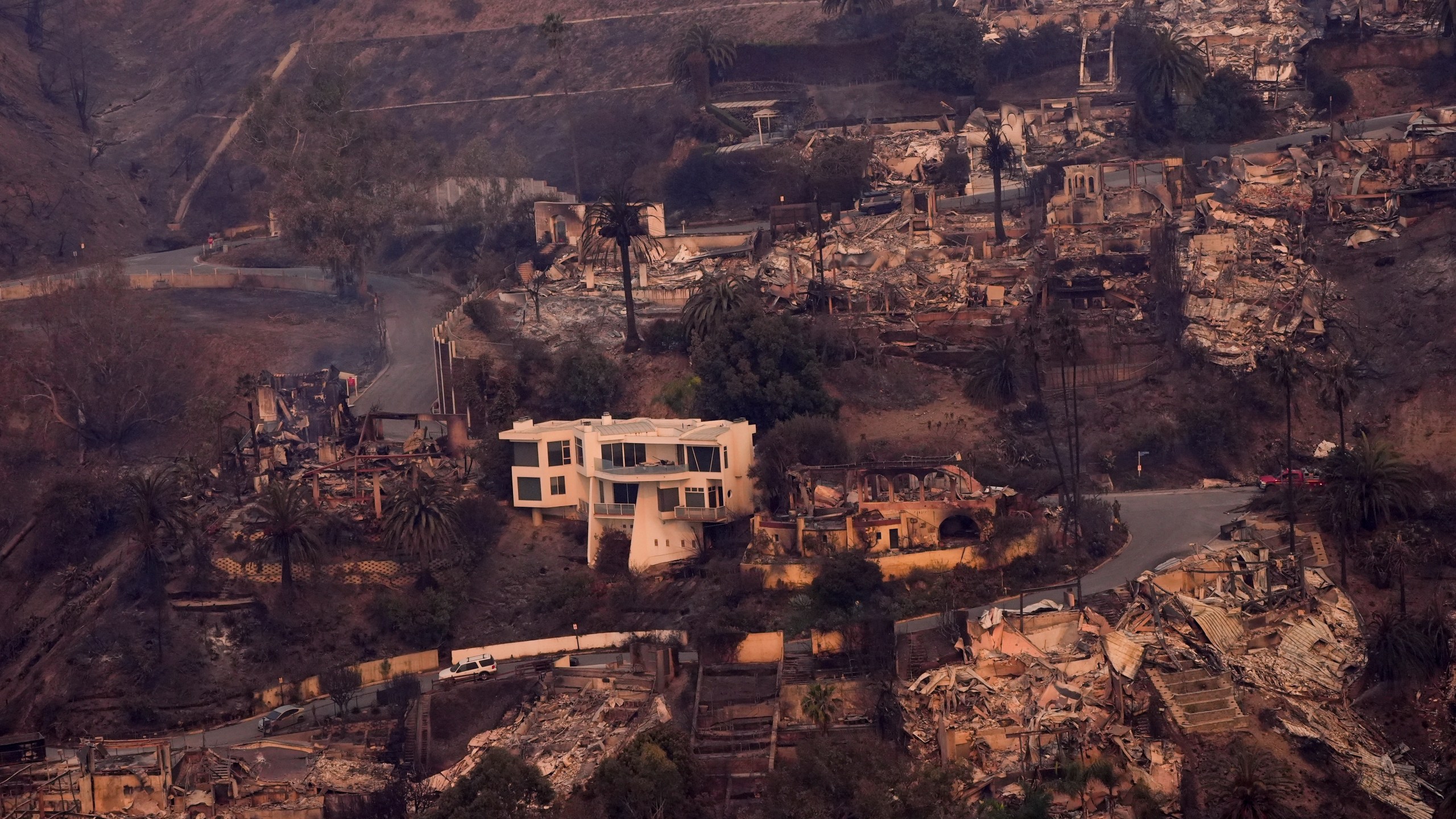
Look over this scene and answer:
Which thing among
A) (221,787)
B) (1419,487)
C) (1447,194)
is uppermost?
(1447,194)

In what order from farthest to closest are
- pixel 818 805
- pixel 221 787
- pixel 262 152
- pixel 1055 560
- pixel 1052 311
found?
pixel 262 152, pixel 1052 311, pixel 1055 560, pixel 221 787, pixel 818 805

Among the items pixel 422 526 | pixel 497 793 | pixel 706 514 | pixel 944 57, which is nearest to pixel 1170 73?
pixel 944 57

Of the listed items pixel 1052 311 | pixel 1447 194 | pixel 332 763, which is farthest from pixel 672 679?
pixel 1447 194

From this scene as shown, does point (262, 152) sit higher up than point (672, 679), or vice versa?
point (262, 152)

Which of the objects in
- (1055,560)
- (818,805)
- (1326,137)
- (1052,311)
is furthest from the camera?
(1326,137)

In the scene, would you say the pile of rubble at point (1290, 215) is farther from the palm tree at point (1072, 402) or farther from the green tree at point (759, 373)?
the green tree at point (759, 373)

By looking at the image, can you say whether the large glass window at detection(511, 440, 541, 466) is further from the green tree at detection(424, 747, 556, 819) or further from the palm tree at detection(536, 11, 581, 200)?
the palm tree at detection(536, 11, 581, 200)

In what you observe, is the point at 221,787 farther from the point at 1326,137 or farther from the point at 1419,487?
the point at 1326,137

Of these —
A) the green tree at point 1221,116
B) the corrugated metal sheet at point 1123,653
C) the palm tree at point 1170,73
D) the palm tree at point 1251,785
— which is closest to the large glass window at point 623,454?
the corrugated metal sheet at point 1123,653

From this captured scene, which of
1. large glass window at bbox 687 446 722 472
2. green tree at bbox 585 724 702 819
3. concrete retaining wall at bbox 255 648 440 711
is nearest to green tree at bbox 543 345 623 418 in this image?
large glass window at bbox 687 446 722 472
